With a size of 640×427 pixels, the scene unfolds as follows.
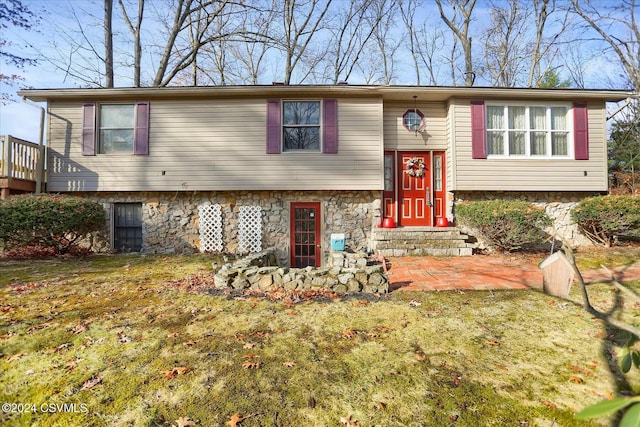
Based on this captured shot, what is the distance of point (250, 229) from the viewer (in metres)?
8.64

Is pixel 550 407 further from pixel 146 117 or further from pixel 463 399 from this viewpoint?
pixel 146 117

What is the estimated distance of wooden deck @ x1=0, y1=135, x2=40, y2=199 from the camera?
781 cm

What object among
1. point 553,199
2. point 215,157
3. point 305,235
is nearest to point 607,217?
point 553,199

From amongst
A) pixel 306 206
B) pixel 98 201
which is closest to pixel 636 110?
pixel 306 206

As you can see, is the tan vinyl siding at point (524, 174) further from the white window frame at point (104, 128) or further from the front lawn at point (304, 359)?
the white window frame at point (104, 128)

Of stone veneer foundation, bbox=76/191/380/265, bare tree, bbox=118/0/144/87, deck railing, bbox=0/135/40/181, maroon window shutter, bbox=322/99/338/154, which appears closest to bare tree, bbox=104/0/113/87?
bare tree, bbox=118/0/144/87

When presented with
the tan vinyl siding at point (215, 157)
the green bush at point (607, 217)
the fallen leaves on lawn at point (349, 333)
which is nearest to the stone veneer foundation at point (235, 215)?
the tan vinyl siding at point (215, 157)

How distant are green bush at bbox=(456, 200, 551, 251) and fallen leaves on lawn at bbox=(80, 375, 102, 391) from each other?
7.89 metres

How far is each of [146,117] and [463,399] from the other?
9.60m

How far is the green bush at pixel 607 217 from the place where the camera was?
7.35 meters

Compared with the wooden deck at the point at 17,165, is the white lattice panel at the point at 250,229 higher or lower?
lower

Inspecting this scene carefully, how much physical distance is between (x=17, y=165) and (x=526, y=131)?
46.1 ft

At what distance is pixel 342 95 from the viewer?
28.0 feet

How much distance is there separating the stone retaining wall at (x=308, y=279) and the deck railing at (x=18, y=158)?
24.0 feet
